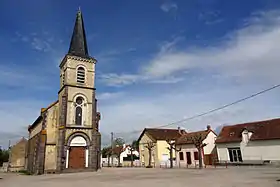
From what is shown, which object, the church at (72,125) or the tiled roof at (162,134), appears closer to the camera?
the church at (72,125)

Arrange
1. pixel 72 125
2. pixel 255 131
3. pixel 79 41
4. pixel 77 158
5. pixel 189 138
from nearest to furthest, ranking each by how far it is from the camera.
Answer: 1. pixel 77 158
2. pixel 72 125
3. pixel 79 41
4. pixel 255 131
5. pixel 189 138

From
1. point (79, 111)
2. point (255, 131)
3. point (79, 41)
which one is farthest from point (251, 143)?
point (79, 41)

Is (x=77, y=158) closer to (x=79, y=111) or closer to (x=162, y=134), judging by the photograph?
(x=79, y=111)

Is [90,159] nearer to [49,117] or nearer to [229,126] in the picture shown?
[49,117]

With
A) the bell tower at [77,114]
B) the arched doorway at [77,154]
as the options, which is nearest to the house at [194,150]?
the bell tower at [77,114]

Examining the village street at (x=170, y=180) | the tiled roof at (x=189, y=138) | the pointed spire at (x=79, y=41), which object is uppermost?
the pointed spire at (x=79, y=41)

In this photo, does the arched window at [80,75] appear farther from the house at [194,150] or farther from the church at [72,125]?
the house at [194,150]

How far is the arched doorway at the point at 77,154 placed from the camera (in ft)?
95.0

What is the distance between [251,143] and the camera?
34812mm

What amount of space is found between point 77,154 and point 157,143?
21.0 metres

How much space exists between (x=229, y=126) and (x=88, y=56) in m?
25.1

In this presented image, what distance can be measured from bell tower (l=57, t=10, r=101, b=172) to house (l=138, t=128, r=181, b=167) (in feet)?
58.3

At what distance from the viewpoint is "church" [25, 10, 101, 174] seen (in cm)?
2847

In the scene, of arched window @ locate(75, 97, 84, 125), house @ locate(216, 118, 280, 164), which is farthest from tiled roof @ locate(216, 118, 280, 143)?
arched window @ locate(75, 97, 84, 125)
